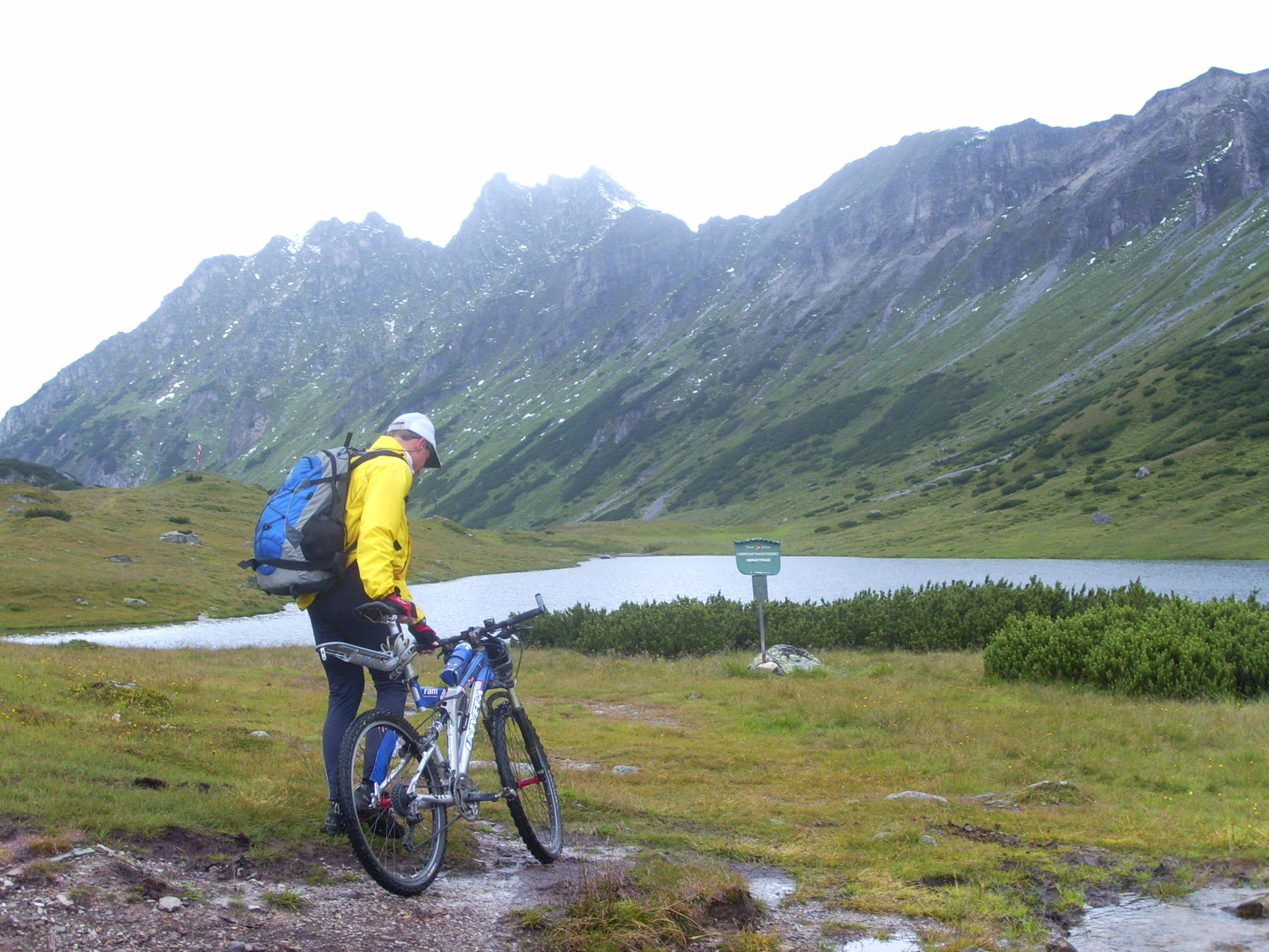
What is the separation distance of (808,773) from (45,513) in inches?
2487

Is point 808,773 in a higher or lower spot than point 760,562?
lower

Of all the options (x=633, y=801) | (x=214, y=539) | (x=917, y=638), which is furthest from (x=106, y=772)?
(x=214, y=539)

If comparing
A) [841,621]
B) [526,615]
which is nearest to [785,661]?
[841,621]

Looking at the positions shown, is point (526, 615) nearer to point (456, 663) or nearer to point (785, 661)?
point (456, 663)

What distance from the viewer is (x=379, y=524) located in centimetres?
645

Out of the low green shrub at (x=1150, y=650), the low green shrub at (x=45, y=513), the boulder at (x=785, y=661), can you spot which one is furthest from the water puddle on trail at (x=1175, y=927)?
the low green shrub at (x=45, y=513)

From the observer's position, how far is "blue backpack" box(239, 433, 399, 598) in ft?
21.2

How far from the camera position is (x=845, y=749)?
44.3 feet

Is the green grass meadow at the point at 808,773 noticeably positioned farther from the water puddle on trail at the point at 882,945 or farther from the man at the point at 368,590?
the man at the point at 368,590

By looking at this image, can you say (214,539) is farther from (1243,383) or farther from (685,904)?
(1243,383)

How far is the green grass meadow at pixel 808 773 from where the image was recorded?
687 cm

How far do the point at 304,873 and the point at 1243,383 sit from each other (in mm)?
122035

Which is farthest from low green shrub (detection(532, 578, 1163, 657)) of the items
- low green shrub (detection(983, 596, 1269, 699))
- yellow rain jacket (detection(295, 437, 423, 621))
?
yellow rain jacket (detection(295, 437, 423, 621))

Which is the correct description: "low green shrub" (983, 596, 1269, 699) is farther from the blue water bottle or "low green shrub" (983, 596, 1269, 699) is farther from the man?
the man
